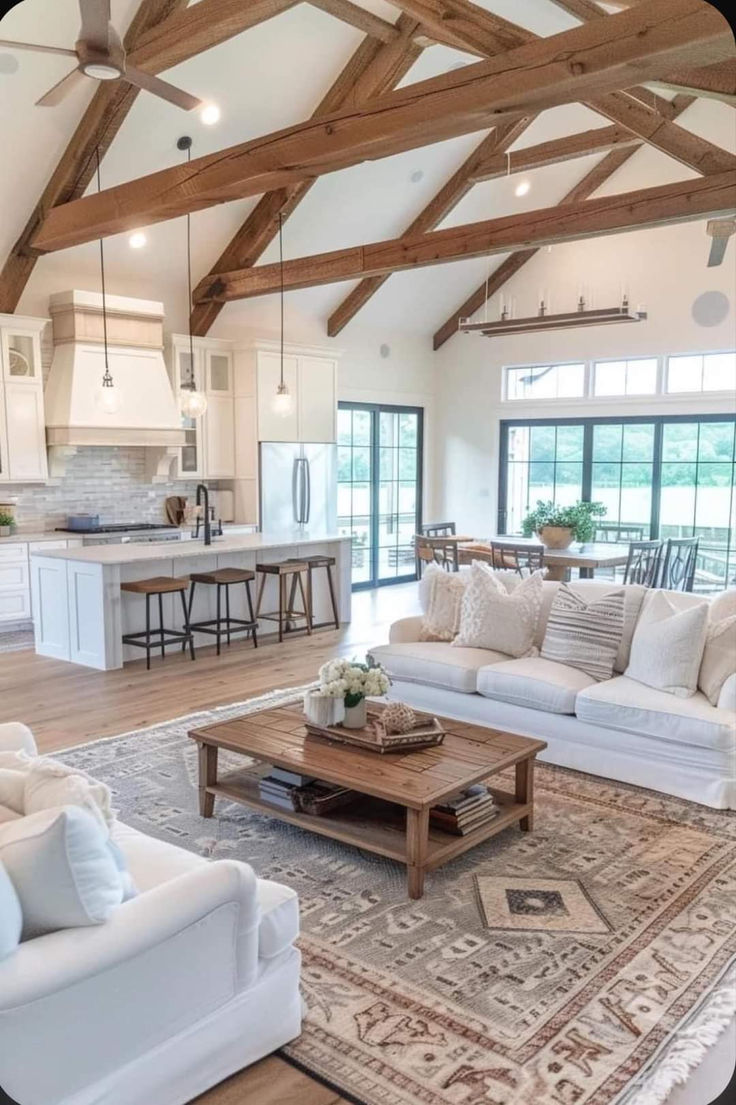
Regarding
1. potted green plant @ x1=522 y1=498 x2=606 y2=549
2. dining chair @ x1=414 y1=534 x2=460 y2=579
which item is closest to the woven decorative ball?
dining chair @ x1=414 y1=534 x2=460 y2=579

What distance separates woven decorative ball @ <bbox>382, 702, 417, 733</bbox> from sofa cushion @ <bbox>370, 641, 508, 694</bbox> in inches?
43.4

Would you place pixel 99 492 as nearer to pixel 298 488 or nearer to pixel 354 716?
pixel 298 488

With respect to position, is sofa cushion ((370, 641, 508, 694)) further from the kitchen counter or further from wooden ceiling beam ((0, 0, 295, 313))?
wooden ceiling beam ((0, 0, 295, 313))

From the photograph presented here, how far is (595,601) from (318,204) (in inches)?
211

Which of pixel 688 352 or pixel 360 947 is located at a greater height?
→ pixel 688 352

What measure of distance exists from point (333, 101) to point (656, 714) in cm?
577

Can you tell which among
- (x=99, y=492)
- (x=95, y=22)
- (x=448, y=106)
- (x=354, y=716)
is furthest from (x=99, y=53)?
(x=99, y=492)

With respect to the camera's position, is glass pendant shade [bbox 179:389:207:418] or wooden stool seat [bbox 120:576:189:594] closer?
wooden stool seat [bbox 120:576:189:594]

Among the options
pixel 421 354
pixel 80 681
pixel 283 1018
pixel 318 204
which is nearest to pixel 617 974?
pixel 283 1018

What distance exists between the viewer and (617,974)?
269 centimetres

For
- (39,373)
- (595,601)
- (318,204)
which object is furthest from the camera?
(318,204)

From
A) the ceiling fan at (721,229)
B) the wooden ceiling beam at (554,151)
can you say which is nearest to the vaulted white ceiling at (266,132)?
the wooden ceiling beam at (554,151)

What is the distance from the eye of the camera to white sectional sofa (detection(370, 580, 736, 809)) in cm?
390

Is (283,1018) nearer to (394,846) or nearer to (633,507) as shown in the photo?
(394,846)
